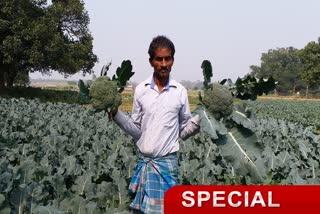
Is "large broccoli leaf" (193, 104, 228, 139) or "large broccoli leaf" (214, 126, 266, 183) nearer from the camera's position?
"large broccoli leaf" (193, 104, 228, 139)

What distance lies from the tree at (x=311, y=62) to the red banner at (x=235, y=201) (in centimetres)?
7487

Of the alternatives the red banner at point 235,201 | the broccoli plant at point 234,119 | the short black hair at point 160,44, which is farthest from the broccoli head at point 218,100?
the red banner at point 235,201

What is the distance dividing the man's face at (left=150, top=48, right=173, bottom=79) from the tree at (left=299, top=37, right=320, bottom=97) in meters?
75.3

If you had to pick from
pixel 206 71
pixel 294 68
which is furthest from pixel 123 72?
pixel 294 68

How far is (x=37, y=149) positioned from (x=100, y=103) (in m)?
4.00

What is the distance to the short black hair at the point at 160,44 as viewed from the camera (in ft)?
10.6

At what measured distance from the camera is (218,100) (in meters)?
2.81

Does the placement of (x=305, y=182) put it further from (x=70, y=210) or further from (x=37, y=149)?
(x=37, y=149)

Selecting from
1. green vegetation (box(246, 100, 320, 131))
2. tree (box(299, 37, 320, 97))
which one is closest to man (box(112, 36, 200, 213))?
green vegetation (box(246, 100, 320, 131))

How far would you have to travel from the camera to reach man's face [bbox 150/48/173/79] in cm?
320

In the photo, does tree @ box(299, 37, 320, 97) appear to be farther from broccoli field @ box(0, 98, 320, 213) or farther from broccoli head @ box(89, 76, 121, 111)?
broccoli head @ box(89, 76, 121, 111)

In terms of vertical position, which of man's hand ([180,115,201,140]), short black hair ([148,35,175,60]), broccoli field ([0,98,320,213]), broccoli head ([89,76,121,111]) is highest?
short black hair ([148,35,175,60])

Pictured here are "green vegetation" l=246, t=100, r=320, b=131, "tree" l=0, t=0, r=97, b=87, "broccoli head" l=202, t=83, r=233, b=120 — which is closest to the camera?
"broccoli head" l=202, t=83, r=233, b=120

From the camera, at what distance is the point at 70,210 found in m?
3.95
